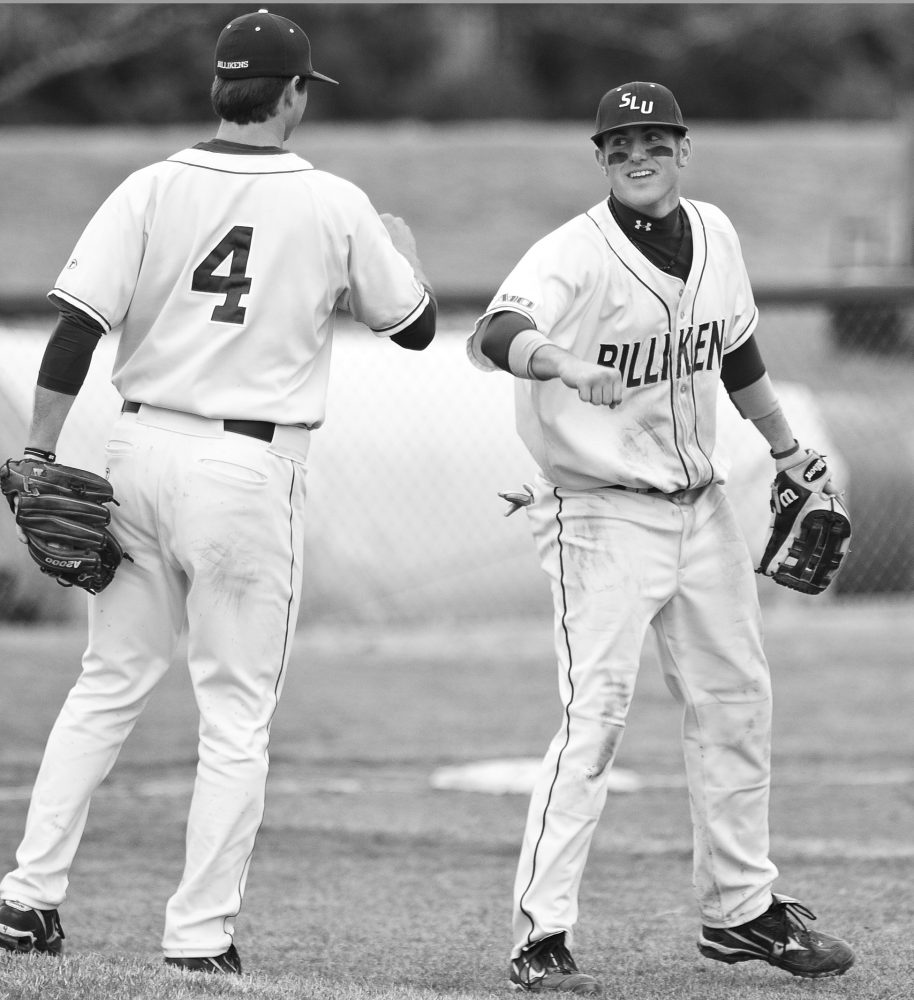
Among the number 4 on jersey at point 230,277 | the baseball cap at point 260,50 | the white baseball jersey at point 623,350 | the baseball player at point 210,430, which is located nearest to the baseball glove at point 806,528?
the white baseball jersey at point 623,350

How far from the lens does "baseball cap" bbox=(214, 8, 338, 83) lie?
11.3 feet

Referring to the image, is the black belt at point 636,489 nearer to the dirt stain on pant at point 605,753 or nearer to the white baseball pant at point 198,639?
the dirt stain on pant at point 605,753

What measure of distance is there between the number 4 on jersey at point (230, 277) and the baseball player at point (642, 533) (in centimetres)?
53

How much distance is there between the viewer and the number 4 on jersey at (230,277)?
136 inches

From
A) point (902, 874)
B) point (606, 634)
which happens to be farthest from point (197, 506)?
point (902, 874)

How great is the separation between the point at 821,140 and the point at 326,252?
75.2 feet

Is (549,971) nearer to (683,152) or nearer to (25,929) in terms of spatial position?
(25,929)

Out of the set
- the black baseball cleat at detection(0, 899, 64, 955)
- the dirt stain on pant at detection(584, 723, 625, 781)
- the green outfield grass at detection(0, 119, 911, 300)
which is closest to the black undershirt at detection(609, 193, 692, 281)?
the dirt stain on pant at detection(584, 723, 625, 781)

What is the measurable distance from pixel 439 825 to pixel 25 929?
210 cm

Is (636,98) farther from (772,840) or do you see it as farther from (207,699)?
(772,840)

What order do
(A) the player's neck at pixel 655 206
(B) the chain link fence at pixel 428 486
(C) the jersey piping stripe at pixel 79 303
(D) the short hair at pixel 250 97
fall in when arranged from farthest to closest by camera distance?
(B) the chain link fence at pixel 428 486
(A) the player's neck at pixel 655 206
(D) the short hair at pixel 250 97
(C) the jersey piping stripe at pixel 79 303

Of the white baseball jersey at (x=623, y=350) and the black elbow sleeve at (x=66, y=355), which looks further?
the white baseball jersey at (x=623, y=350)

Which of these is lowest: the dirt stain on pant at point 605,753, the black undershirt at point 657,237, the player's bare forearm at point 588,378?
the dirt stain on pant at point 605,753

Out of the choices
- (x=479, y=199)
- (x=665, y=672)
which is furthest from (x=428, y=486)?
(x=479, y=199)
